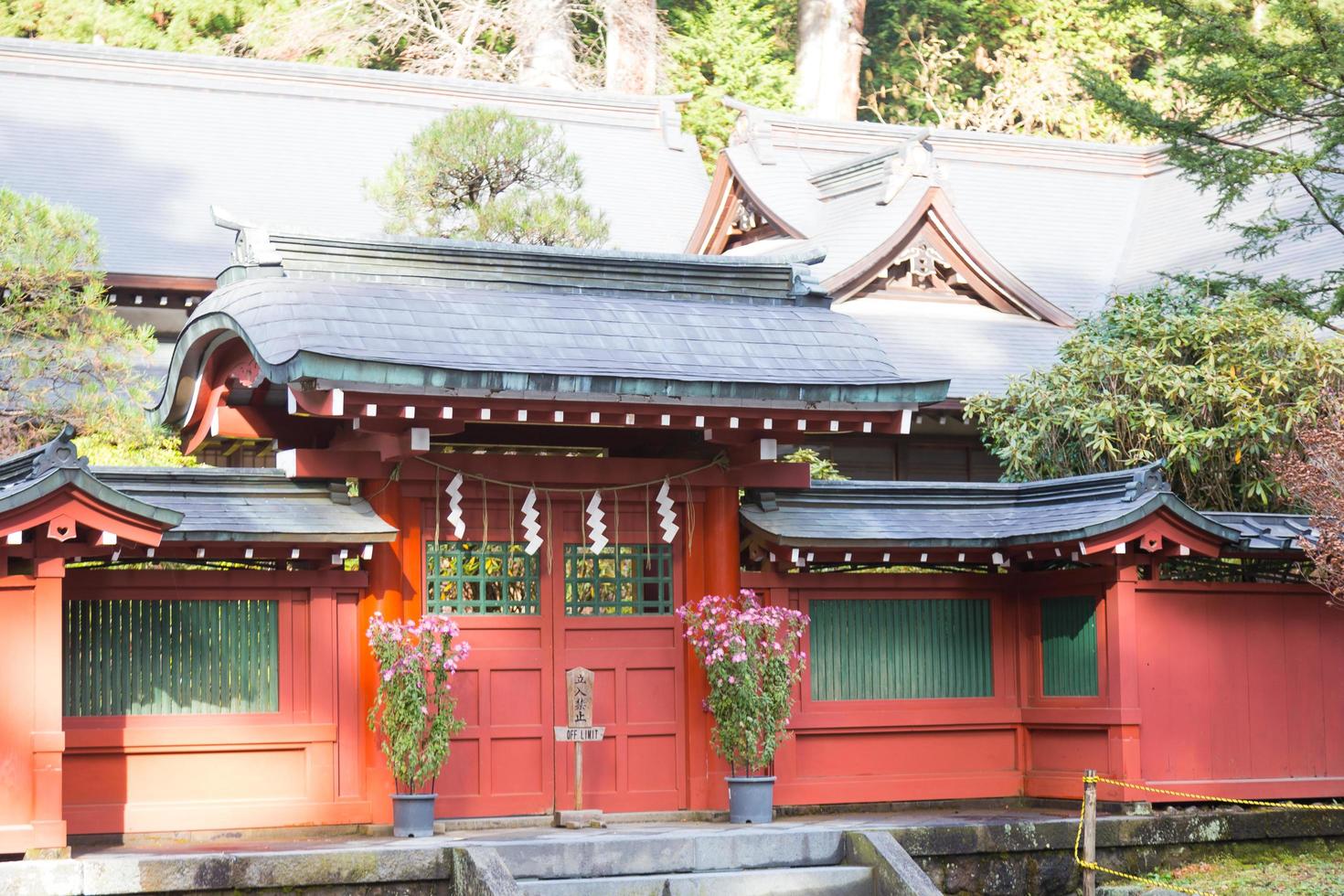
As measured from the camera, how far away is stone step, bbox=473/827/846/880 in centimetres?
1105

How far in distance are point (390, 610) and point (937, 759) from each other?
4356mm

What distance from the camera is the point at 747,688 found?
1232 centimetres

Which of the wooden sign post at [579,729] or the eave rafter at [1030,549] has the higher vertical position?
the eave rafter at [1030,549]

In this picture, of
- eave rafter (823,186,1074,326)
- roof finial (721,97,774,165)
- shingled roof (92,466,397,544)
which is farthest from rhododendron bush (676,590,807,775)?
roof finial (721,97,774,165)

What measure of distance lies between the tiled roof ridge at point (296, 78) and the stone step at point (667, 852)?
18.1m

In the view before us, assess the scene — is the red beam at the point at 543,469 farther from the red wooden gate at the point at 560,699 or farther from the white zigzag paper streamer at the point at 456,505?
the red wooden gate at the point at 560,699

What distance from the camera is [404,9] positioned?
34375 millimetres

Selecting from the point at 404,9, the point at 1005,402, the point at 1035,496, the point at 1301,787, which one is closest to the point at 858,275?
the point at 1005,402

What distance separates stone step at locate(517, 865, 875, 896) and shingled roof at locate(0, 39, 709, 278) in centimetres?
1263

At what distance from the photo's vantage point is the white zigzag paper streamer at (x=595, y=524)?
12797 mm

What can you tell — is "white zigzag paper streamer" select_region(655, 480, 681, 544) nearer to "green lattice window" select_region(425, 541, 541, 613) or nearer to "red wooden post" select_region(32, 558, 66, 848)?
"green lattice window" select_region(425, 541, 541, 613)

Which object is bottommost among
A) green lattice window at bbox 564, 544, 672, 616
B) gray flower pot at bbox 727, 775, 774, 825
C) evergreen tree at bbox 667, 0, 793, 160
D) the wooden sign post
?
gray flower pot at bbox 727, 775, 774, 825

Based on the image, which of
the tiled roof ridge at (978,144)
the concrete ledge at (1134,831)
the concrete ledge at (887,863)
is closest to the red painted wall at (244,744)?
the concrete ledge at (887,863)

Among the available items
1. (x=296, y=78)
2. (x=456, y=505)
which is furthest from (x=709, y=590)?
(x=296, y=78)
